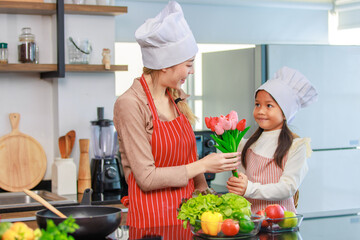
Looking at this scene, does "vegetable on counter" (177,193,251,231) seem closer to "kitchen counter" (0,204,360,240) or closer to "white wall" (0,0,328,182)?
"kitchen counter" (0,204,360,240)

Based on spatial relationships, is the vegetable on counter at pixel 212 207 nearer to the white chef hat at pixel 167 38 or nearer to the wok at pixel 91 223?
the wok at pixel 91 223

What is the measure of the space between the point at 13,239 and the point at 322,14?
168 inches

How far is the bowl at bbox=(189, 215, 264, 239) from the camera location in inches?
58.4

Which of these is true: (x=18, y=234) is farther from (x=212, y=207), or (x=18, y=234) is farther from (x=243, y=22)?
(x=243, y=22)

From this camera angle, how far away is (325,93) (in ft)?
12.3

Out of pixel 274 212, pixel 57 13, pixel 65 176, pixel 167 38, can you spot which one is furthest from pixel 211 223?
pixel 57 13

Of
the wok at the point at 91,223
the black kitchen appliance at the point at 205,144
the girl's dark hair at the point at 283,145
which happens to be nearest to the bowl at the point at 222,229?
the wok at the point at 91,223

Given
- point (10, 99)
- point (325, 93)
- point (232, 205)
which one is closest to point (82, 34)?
point (10, 99)

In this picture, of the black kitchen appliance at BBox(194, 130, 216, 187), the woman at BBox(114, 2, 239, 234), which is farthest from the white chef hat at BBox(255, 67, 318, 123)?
the black kitchen appliance at BBox(194, 130, 216, 187)

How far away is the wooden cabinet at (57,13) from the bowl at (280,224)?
1.71 meters

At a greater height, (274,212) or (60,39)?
(60,39)

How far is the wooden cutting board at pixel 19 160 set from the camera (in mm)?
3117

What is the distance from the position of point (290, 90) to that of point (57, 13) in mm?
1440

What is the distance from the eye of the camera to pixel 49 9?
3029mm
